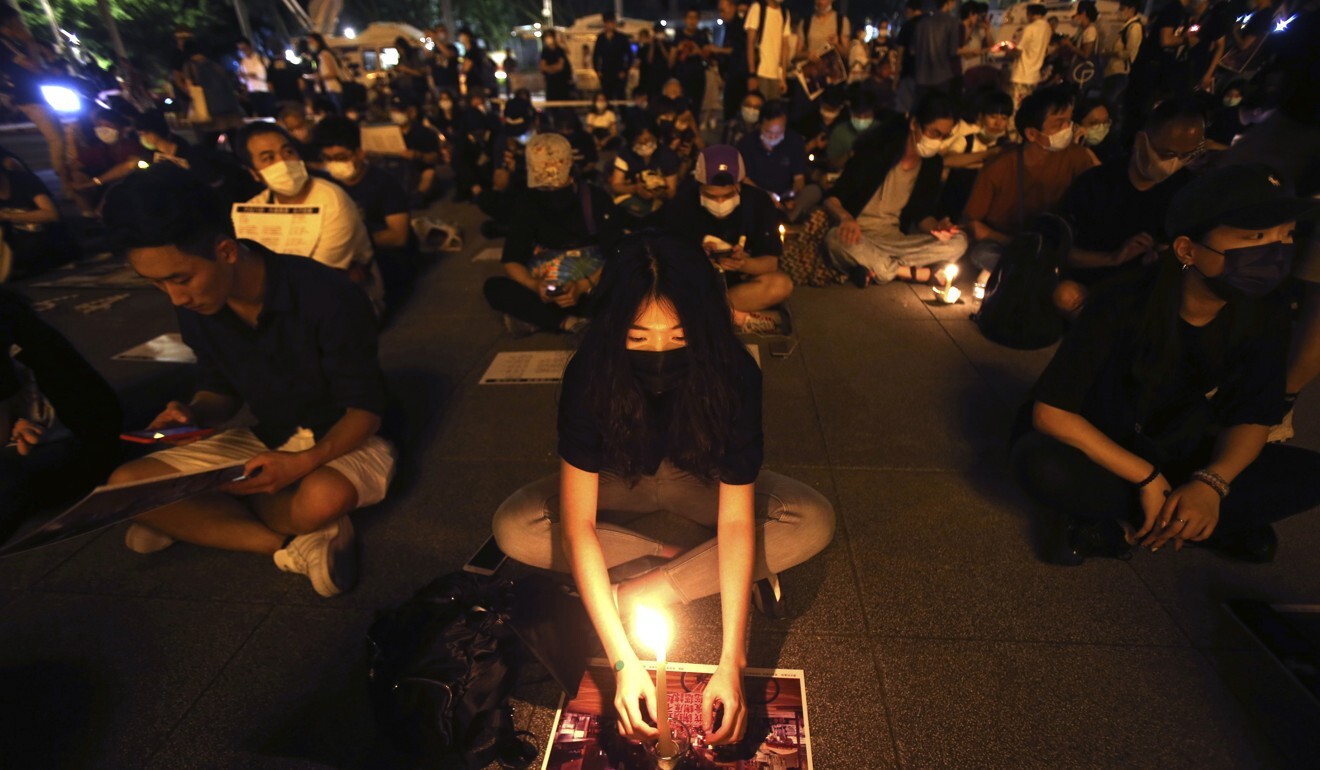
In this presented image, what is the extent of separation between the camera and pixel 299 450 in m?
2.46

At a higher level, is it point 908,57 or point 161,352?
point 908,57

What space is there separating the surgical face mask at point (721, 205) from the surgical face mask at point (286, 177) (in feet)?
8.69

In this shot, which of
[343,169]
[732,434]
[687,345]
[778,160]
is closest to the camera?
[687,345]

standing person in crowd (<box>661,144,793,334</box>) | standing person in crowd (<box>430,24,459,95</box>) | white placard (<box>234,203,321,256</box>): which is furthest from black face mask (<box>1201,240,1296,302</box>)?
standing person in crowd (<box>430,24,459,95</box>)

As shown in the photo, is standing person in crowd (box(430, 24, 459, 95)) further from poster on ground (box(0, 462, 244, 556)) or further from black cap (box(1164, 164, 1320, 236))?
black cap (box(1164, 164, 1320, 236))

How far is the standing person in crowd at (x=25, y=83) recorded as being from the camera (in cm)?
629

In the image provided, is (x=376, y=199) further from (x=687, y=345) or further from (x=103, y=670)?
(x=687, y=345)

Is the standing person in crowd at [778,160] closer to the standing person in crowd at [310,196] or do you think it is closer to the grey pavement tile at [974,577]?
the standing person in crowd at [310,196]

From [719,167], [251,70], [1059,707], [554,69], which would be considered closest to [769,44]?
[554,69]

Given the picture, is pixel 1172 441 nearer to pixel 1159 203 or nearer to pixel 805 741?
pixel 805 741

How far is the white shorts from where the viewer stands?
2348mm

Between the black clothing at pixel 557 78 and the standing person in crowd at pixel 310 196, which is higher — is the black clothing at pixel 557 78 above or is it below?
above

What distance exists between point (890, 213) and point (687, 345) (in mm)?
4364

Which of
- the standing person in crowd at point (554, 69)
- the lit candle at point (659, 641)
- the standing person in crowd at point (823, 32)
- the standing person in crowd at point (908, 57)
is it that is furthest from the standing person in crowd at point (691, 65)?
the lit candle at point (659, 641)
